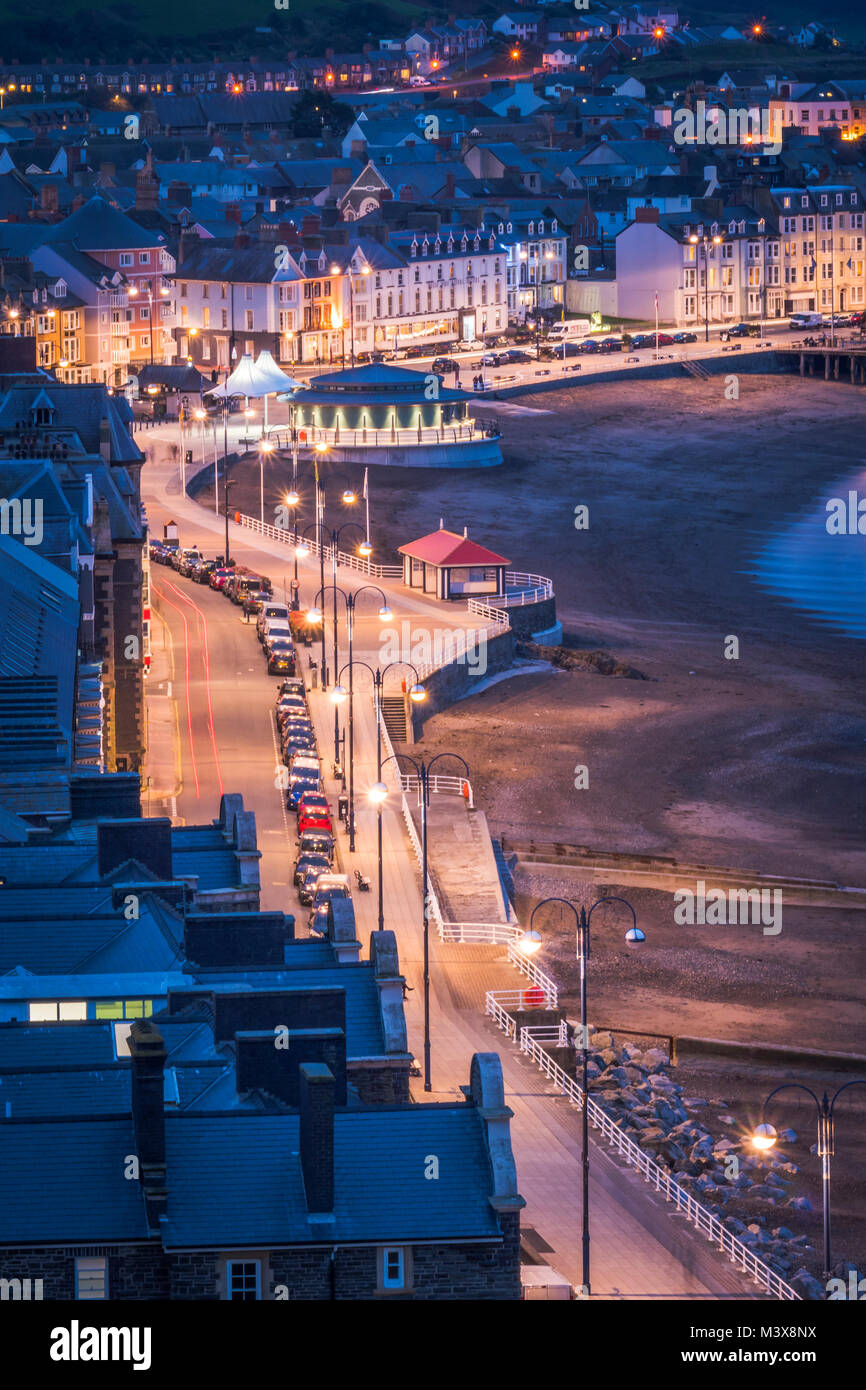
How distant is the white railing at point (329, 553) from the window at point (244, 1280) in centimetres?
5692

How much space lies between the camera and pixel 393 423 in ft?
374

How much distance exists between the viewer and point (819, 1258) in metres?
37.2

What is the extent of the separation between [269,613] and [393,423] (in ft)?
118

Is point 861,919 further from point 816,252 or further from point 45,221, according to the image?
point 816,252

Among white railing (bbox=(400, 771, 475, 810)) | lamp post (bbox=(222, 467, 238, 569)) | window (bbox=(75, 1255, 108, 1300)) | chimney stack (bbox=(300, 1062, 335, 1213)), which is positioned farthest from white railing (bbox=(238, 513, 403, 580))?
window (bbox=(75, 1255, 108, 1300))

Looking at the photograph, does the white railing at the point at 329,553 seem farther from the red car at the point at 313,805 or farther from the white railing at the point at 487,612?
the red car at the point at 313,805

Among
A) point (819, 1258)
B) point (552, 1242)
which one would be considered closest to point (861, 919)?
point (819, 1258)

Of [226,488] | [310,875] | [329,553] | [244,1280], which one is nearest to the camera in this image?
[244,1280]

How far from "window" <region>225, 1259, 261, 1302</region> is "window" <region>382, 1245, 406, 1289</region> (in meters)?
1.34

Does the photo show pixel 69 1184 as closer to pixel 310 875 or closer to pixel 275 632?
pixel 310 875

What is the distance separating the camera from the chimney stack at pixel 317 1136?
27844mm

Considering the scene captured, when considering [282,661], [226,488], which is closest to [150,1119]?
[282,661]

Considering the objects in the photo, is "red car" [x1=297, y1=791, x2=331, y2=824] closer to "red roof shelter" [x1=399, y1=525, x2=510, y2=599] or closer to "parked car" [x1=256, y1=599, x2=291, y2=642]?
"parked car" [x1=256, y1=599, x2=291, y2=642]
